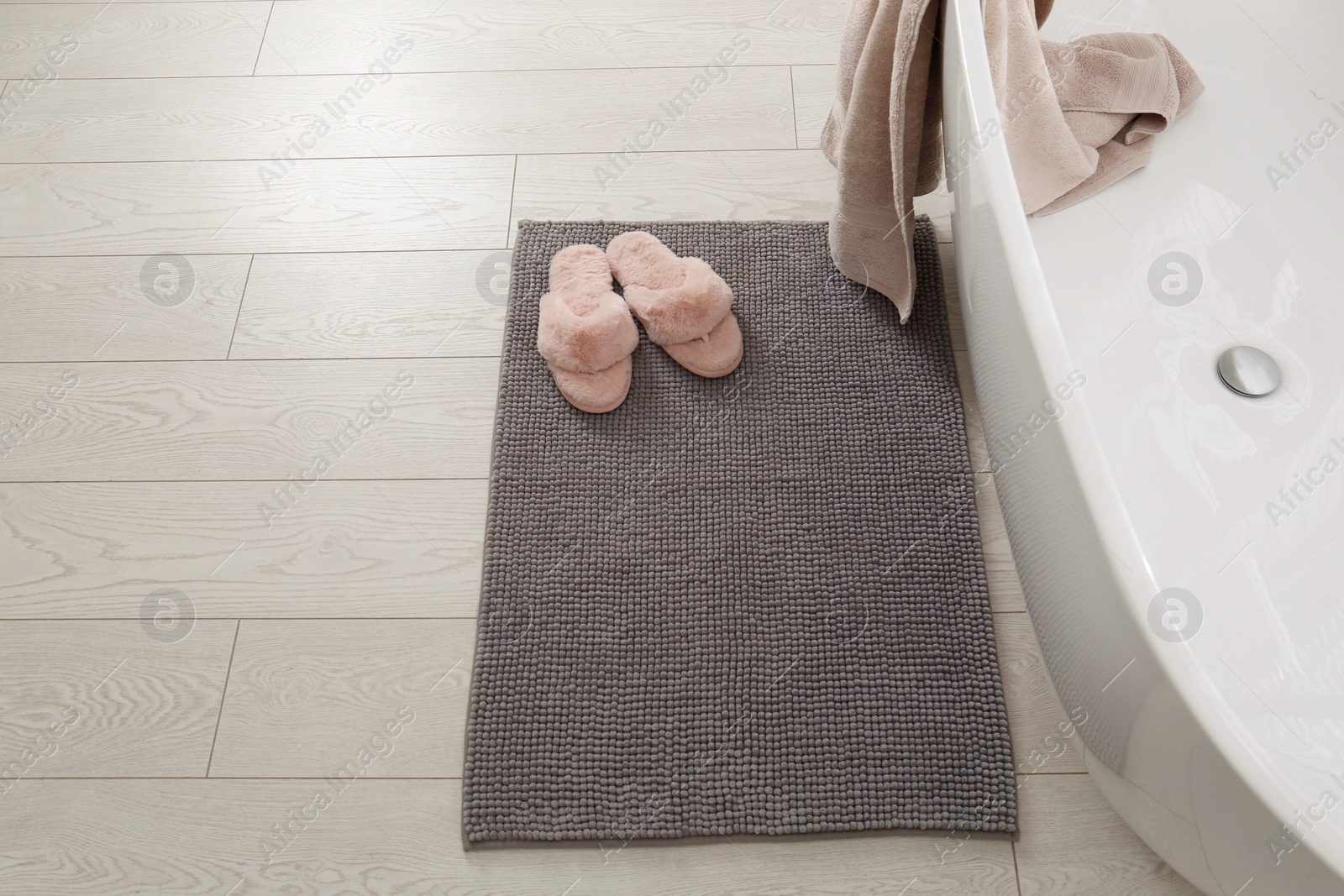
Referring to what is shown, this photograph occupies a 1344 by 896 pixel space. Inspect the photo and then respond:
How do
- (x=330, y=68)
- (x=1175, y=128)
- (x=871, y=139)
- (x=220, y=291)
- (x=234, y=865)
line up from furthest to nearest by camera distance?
(x=330, y=68), (x=220, y=291), (x=1175, y=128), (x=871, y=139), (x=234, y=865)

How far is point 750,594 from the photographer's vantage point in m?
1.25

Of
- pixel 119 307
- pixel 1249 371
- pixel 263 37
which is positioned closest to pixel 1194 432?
pixel 1249 371

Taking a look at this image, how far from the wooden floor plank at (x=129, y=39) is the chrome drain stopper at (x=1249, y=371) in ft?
5.81

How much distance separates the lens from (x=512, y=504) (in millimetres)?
1315

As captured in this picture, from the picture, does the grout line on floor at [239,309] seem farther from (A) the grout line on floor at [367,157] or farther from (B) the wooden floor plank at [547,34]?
(B) the wooden floor plank at [547,34]

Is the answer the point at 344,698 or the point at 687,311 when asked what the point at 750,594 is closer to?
the point at 687,311

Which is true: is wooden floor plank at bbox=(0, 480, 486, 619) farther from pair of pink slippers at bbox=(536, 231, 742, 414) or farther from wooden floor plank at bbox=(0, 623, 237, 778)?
pair of pink slippers at bbox=(536, 231, 742, 414)

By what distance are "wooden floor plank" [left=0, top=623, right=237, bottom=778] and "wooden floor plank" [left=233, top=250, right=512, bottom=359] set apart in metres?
0.45

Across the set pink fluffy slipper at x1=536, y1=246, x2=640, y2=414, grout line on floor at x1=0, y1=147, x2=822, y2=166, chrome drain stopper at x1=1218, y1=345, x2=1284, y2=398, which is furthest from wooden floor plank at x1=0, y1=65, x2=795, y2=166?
chrome drain stopper at x1=1218, y1=345, x2=1284, y2=398

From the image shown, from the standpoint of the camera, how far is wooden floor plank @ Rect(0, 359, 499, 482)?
4.49ft

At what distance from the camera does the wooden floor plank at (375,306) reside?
57.4 inches

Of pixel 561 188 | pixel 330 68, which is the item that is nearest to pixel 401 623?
pixel 561 188

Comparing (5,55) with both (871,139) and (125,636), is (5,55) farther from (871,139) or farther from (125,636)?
(871,139)

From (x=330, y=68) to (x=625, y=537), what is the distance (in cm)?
114
